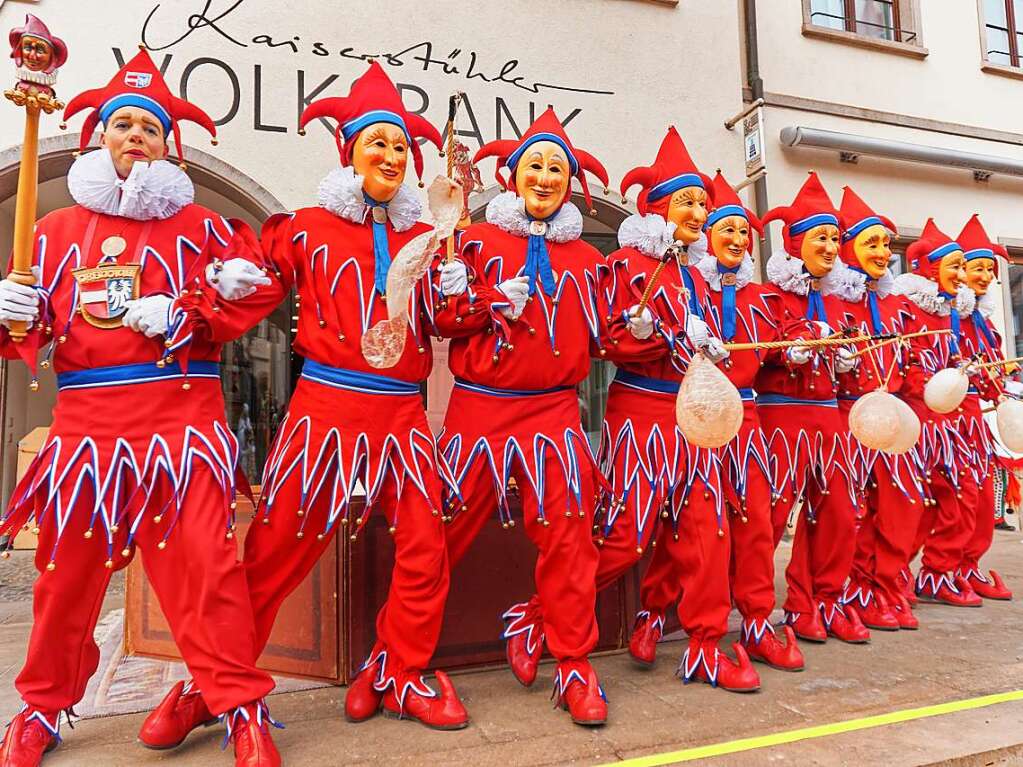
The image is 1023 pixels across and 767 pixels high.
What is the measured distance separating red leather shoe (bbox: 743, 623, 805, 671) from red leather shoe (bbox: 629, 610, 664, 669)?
376 mm

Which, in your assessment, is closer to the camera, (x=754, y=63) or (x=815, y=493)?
(x=815, y=493)

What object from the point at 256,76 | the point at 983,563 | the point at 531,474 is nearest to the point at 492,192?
the point at 256,76

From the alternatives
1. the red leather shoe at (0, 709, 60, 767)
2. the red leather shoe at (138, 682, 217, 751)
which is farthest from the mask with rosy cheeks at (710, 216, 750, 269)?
the red leather shoe at (0, 709, 60, 767)

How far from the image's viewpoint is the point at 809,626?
346 centimetres

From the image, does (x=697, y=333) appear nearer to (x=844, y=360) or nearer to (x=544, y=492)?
(x=544, y=492)

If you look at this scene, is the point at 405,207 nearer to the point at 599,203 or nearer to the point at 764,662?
the point at 764,662

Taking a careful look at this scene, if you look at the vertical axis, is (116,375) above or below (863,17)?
below

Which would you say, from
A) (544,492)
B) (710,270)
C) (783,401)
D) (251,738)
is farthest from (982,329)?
(251,738)

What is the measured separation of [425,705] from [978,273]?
385 centimetres

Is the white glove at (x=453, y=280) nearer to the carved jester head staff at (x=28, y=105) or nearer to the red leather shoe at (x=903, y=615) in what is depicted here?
the carved jester head staff at (x=28, y=105)

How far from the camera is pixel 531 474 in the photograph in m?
2.61

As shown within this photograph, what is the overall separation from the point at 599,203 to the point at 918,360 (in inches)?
113

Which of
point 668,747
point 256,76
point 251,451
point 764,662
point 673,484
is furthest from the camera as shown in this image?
point 251,451

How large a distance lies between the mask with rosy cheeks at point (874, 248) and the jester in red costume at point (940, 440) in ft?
1.31
